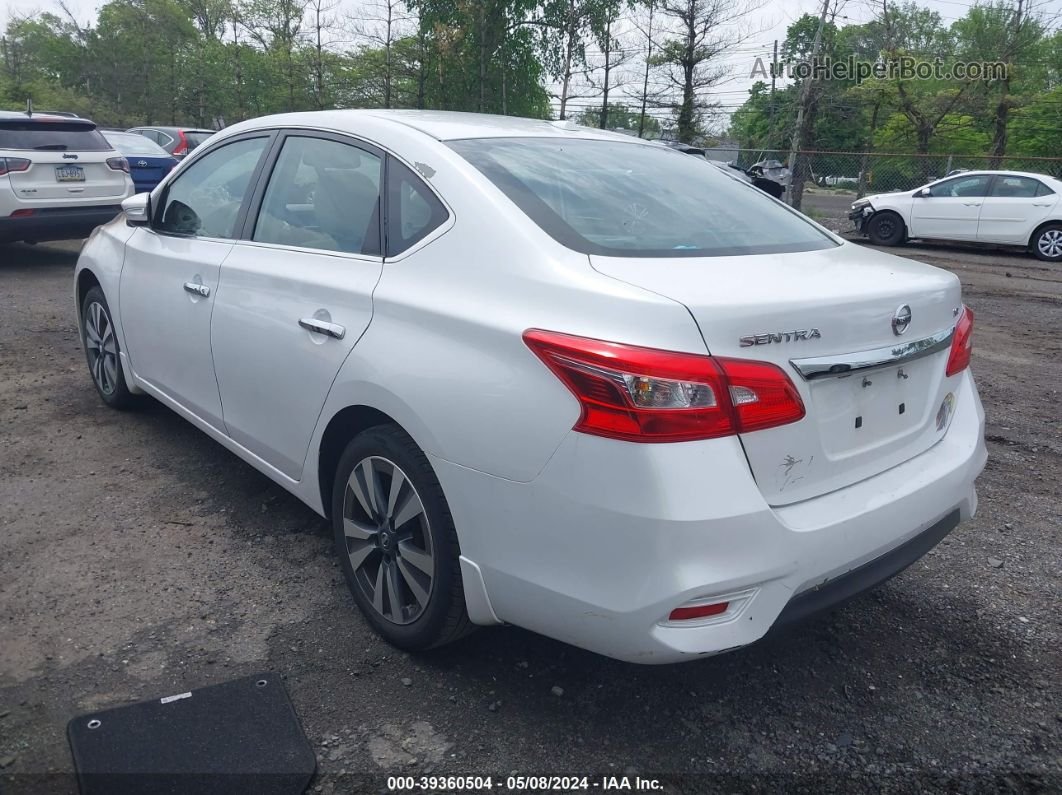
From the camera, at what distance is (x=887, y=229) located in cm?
1551

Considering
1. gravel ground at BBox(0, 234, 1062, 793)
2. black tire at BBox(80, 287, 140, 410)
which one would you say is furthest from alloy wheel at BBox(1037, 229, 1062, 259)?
black tire at BBox(80, 287, 140, 410)

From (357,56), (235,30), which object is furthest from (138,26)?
(357,56)

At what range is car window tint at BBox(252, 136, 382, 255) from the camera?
2975 mm

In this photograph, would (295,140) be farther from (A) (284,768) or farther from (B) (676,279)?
(A) (284,768)

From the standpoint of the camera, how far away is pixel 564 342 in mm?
2123

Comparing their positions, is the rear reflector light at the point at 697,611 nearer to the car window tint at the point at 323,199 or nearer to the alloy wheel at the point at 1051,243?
the car window tint at the point at 323,199

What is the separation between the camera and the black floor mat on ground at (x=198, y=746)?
7.34 feet

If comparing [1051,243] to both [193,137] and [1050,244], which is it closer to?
[1050,244]

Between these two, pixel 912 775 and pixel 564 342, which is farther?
pixel 912 775

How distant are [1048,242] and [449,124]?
13.8 metres

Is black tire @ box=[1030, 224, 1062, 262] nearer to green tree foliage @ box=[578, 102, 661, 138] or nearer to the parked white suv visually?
the parked white suv

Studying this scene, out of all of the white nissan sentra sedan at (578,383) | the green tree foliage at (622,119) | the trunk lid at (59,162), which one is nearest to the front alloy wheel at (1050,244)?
the white nissan sentra sedan at (578,383)

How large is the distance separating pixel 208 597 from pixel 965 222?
14665 millimetres

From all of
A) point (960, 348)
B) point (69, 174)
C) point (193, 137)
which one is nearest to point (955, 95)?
point (193, 137)
